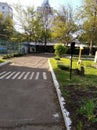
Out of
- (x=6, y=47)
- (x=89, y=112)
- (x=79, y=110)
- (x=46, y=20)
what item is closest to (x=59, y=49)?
(x=6, y=47)

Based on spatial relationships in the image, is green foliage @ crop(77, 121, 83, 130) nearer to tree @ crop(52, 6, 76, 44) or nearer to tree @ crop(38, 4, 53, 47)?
tree @ crop(52, 6, 76, 44)

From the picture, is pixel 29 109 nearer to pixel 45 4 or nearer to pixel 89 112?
pixel 89 112

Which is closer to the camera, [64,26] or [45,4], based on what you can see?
[64,26]

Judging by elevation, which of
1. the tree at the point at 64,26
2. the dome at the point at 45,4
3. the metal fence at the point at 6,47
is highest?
the dome at the point at 45,4

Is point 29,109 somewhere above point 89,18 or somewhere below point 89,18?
below

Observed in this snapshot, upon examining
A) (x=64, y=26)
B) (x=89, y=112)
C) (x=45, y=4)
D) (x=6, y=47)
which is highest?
(x=45, y=4)

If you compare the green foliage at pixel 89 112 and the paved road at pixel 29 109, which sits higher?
the green foliage at pixel 89 112

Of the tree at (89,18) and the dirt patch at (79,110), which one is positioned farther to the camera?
the tree at (89,18)

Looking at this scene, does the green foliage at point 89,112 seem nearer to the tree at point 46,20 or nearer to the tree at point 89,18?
the tree at point 89,18

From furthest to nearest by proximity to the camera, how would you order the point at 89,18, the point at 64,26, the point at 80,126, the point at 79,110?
the point at 64,26 < the point at 89,18 < the point at 79,110 < the point at 80,126

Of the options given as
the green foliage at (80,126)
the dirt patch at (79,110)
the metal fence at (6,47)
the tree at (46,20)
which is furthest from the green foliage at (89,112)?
the tree at (46,20)

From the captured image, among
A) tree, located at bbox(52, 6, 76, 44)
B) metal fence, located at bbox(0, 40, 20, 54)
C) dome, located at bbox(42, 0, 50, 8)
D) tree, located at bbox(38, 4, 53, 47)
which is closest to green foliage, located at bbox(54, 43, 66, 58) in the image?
metal fence, located at bbox(0, 40, 20, 54)

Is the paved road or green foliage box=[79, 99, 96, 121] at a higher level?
green foliage box=[79, 99, 96, 121]

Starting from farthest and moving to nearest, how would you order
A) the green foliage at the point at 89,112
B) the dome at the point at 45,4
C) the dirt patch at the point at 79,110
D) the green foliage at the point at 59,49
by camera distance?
the dome at the point at 45,4 < the green foliage at the point at 59,49 < the green foliage at the point at 89,112 < the dirt patch at the point at 79,110
